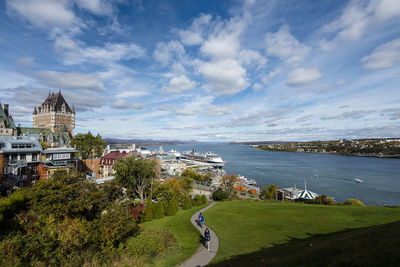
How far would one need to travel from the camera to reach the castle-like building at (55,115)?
10006 cm

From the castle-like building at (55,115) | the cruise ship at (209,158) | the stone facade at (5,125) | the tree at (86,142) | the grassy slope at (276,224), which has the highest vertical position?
the castle-like building at (55,115)

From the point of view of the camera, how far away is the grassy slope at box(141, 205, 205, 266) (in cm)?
1348

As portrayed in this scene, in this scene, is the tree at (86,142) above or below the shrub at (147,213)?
above

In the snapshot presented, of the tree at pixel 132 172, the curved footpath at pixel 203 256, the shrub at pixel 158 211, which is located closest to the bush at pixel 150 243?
the curved footpath at pixel 203 256

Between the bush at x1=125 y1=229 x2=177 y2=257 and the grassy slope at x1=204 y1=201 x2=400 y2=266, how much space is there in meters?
4.33

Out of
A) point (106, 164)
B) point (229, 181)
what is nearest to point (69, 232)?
point (229, 181)

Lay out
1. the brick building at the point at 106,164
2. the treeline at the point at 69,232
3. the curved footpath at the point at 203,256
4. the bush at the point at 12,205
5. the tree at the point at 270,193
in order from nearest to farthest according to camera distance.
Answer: the treeline at the point at 69,232, the curved footpath at the point at 203,256, the bush at the point at 12,205, the tree at the point at 270,193, the brick building at the point at 106,164

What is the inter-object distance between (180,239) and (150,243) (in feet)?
9.77

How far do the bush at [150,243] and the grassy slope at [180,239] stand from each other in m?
0.73

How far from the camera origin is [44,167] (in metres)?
31.1

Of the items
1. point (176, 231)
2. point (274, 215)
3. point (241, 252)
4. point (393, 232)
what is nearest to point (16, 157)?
point (176, 231)

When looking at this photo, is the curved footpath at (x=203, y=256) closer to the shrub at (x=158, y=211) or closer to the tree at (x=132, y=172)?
the shrub at (x=158, y=211)

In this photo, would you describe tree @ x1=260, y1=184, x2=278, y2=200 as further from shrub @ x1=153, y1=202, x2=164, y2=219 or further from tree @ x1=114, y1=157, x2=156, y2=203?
shrub @ x1=153, y1=202, x2=164, y2=219

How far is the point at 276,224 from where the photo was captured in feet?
57.1
